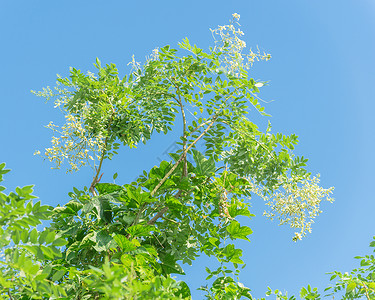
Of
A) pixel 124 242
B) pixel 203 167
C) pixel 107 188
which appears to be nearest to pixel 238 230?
pixel 203 167

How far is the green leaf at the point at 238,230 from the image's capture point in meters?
2.79

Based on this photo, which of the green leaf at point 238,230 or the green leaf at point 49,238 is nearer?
the green leaf at point 49,238

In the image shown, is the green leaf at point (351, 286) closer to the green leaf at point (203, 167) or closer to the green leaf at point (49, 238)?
the green leaf at point (203, 167)

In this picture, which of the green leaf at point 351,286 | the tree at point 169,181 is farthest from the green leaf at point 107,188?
the green leaf at point 351,286

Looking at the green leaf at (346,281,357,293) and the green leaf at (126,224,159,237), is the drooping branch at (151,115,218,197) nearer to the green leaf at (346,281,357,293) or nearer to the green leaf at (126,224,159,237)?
the green leaf at (126,224,159,237)

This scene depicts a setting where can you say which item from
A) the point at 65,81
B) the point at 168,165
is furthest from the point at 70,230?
the point at 65,81

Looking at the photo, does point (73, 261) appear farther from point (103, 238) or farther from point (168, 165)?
point (168, 165)

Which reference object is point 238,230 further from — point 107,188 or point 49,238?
point 49,238

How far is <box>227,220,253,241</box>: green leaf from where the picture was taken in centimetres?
279

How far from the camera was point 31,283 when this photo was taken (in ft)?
5.26

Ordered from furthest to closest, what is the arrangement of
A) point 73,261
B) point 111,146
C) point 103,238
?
point 111,146, point 73,261, point 103,238

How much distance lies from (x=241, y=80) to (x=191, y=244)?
59.0 inches

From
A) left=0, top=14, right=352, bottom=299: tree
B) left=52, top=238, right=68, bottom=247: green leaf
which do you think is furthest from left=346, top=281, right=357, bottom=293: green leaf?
left=52, top=238, right=68, bottom=247: green leaf

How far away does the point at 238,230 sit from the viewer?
2.82 metres
